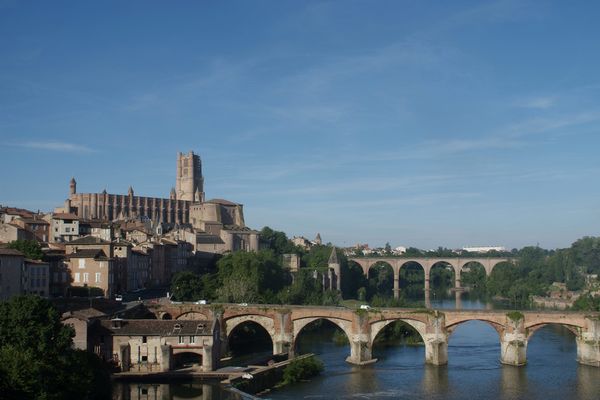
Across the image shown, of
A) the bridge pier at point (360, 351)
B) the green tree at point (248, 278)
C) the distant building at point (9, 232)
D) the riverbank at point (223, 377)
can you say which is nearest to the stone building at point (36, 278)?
the distant building at point (9, 232)

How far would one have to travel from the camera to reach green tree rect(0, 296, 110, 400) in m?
25.3

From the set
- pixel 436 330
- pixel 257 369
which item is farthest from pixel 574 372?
pixel 257 369

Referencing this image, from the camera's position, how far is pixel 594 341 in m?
44.2

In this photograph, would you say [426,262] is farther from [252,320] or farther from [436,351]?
[436,351]

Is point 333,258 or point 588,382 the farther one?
point 333,258

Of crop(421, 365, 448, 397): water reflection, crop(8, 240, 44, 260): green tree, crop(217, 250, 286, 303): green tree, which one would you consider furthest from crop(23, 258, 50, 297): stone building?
crop(421, 365, 448, 397): water reflection

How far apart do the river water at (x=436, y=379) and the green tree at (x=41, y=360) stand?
184 inches

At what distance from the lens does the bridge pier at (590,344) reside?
4400 cm

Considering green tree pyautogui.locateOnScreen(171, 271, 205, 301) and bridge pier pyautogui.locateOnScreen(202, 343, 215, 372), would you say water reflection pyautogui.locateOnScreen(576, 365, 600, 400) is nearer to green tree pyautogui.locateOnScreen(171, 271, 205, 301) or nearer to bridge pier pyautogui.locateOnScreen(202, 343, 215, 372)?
bridge pier pyautogui.locateOnScreen(202, 343, 215, 372)

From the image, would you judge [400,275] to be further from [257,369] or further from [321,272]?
[257,369]

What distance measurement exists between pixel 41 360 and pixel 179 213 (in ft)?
289

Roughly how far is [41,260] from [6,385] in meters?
29.0

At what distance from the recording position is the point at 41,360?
2803cm

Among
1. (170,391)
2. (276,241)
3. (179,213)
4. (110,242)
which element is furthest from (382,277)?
(170,391)
